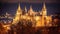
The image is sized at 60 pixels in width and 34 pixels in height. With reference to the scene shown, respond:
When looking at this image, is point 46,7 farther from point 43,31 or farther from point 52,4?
point 43,31

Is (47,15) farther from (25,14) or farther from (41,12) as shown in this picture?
(25,14)

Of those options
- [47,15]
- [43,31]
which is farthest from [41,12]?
[43,31]

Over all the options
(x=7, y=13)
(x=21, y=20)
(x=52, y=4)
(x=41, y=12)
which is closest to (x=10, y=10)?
(x=7, y=13)

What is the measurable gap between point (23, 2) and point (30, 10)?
0.17 meters

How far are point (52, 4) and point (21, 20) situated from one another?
0.55 metres

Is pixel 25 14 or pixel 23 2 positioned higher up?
pixel 23 2

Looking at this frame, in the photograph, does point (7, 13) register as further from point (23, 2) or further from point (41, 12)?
point (41, 12)

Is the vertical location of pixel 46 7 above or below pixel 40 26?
above

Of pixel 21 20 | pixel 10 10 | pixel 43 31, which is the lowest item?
pixel 43 31

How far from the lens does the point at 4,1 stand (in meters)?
2.63

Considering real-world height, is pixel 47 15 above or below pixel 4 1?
below

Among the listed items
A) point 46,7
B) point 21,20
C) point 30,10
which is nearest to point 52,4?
point 46,7

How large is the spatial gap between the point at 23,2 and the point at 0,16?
423 millimetres

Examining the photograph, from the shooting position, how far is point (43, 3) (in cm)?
264
